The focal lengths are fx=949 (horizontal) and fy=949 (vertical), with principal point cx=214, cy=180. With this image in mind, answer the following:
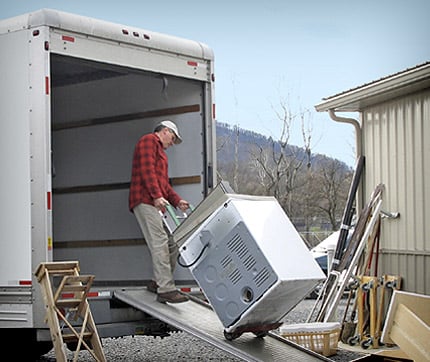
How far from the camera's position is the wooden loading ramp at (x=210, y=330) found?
6945 millimetres

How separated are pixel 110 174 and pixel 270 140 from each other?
2208 centimetres

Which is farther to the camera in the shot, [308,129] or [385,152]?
[308,129]

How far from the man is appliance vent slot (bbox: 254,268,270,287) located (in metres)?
1.32

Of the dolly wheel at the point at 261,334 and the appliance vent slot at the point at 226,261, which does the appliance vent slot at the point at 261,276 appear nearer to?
the appliance vent slot at the point at 226,261

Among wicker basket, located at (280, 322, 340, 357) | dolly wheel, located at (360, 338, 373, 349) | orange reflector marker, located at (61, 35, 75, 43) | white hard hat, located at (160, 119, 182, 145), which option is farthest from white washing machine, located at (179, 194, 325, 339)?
dolly wheel, located at (360, 338, 373, 349)

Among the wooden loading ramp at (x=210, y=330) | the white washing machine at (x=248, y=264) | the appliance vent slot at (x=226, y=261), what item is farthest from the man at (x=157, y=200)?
the appliance vent slot at (x=226, y=261)

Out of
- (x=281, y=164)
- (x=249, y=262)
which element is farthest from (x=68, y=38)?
(x=281, y=164)

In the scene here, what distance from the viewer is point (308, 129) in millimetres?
31000

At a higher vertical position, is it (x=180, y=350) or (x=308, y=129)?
(x=308, y=129)

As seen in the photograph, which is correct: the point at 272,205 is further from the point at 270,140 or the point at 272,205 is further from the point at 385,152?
the point at 270,140

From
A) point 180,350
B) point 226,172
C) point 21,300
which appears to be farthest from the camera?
point 226,172

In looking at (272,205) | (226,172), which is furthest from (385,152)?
(226,172)

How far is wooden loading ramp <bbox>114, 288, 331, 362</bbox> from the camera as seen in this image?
695cm

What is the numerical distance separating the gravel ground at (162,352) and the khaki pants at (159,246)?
1.49 metres
